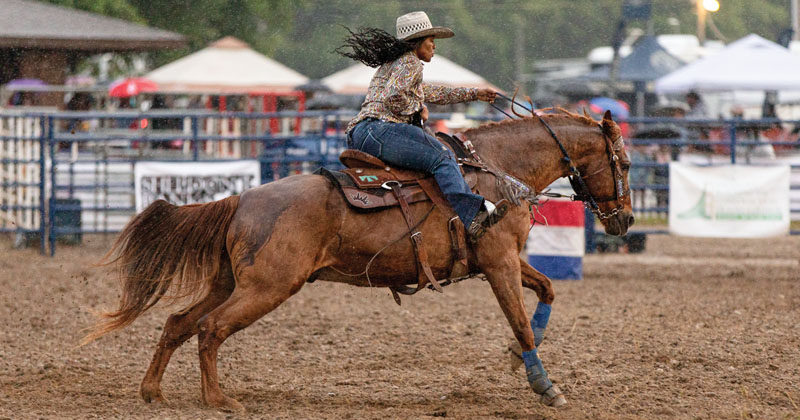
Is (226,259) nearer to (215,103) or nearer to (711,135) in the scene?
(711,135)

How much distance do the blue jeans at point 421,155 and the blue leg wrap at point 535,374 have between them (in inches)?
32.2

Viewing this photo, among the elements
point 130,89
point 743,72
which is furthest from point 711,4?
point 130,89

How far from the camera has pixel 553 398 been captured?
5531 millimetres

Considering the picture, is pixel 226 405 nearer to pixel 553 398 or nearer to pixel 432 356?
pixel 553 398

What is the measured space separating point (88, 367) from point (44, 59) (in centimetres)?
1281

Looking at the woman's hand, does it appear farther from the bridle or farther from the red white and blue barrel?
the red white and blue barrel

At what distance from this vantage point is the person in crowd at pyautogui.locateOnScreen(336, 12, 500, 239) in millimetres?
5609

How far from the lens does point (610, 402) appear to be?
5637mm

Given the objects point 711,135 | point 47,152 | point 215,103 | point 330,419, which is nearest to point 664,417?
point 330,419

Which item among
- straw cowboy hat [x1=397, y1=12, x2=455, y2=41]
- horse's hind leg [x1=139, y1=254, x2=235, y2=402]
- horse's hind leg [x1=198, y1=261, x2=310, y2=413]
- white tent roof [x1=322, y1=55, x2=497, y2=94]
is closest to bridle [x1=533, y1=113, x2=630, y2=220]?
straw cowboy hat [x1=397, y1=12, x2=455, y2=41]

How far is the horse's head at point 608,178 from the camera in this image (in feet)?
20.4

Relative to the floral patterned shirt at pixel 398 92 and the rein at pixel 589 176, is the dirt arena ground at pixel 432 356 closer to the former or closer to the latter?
the rein at pixel 589 176

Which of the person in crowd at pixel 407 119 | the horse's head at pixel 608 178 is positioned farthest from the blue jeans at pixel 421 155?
the horse's head at pixel 608 178

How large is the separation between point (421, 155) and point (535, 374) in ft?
4.57
